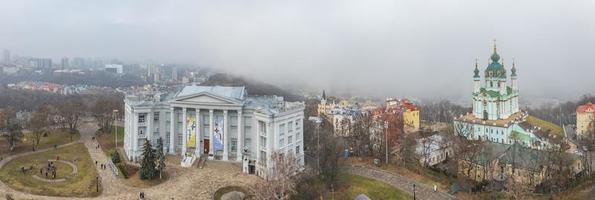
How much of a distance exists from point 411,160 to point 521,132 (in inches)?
1401

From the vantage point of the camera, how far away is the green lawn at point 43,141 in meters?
67.1

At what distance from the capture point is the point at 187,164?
191 ft

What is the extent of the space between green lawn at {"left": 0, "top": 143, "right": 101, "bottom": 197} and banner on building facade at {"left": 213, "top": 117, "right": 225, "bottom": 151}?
44.7 ft

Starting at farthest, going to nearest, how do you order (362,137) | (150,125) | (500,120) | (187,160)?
(500,120) → (362,137) → (150,125) → (187,160)

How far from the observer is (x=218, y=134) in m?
60.2

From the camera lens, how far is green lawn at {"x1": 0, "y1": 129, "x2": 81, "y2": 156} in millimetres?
67062

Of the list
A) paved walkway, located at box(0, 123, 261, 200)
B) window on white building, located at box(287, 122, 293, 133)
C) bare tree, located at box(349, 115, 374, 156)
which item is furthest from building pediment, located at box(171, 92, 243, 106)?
bare tree, located at box(349, 115, 374, 156)

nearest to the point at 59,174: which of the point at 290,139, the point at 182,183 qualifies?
the point at 182,183

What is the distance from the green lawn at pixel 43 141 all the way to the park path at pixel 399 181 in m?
41.7

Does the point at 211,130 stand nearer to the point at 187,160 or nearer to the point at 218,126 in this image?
the point at 218,126

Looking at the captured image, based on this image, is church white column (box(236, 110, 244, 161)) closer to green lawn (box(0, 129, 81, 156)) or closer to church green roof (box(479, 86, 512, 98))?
green lawn (box(0, 129, 81, 156))

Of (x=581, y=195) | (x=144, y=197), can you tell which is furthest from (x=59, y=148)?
(x=581, y=195)

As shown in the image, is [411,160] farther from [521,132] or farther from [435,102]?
[435,102]

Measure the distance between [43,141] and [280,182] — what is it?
44299mm
